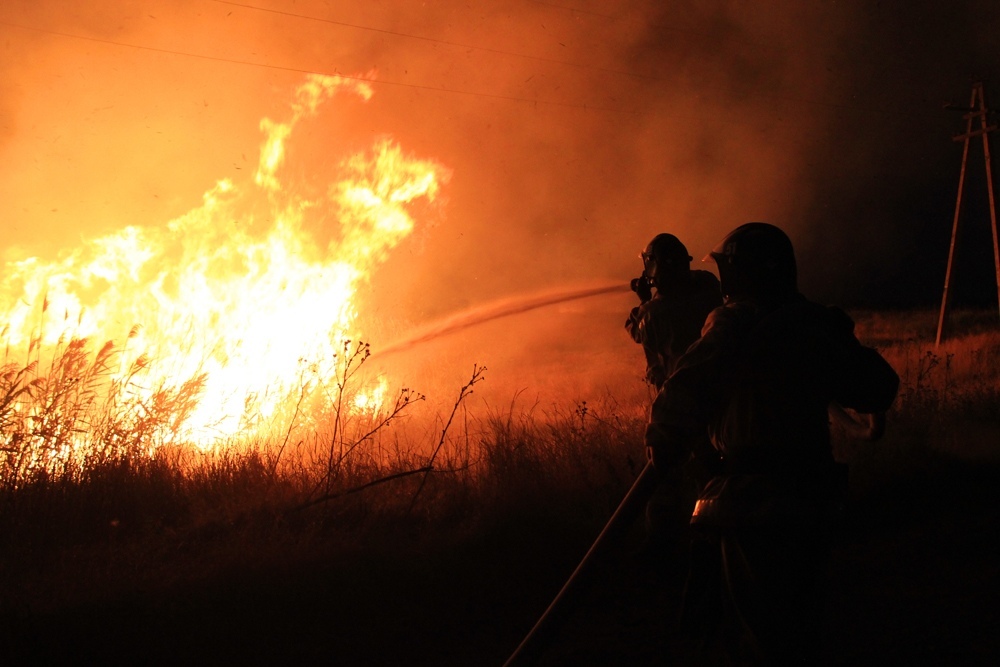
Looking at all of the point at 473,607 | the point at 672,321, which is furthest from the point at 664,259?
the point at 473,607

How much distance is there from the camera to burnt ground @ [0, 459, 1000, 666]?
3631 mm

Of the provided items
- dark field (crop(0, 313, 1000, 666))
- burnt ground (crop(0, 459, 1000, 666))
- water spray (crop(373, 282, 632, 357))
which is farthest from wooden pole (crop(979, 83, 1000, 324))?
burnt ground (crop(0, 459, 1000, 666))

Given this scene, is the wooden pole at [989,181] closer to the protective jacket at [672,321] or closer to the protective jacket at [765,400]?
the protective jacket at [672,321]

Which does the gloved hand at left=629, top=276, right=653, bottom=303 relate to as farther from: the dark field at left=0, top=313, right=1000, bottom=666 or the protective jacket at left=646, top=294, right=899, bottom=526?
the protective jacket at left=646, top=294, right=899, bottom=526

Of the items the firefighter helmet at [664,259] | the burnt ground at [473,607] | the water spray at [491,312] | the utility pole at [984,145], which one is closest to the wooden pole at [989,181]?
the utility pole at [984,145]

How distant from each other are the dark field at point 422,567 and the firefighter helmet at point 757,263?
126 centimetres

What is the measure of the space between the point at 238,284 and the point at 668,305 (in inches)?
240

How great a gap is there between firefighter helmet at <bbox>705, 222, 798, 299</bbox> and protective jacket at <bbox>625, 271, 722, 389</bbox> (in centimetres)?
187

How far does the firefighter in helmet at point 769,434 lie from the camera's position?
2.50 metres

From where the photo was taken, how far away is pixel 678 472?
5.00 metres

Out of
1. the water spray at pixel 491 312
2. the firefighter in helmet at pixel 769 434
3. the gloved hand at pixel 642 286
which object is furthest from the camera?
the water spray at pixel 491 312

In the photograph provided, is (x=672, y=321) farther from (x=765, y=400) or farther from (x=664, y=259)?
(x=765, y=400)

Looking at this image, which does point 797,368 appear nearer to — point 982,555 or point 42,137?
point 982,555

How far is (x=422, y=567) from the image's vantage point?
4613mm
